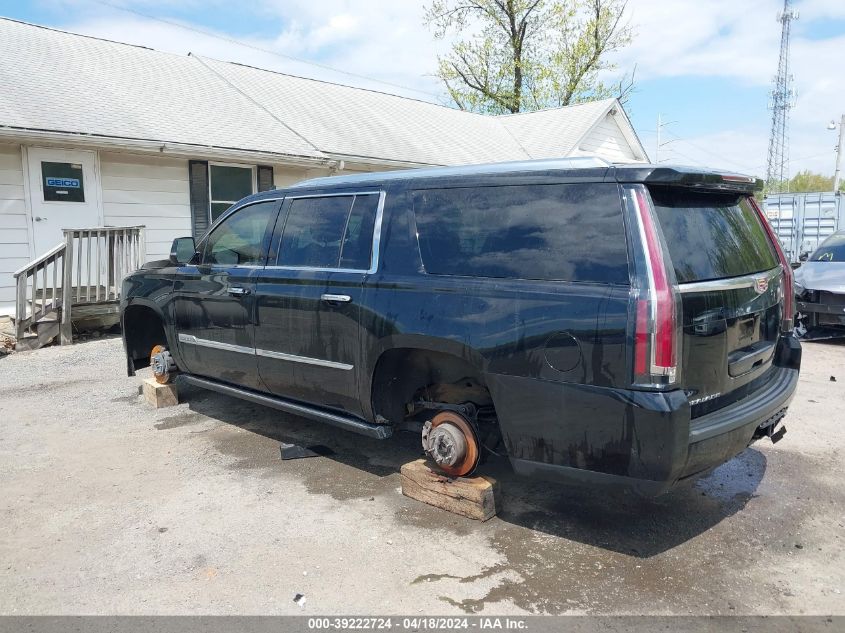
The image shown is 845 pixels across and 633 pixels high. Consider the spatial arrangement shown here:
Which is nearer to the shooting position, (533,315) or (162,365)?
(533,315)

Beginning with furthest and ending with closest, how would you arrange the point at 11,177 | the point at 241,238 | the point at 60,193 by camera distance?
1. the point at 60,193
2. the point at 11,177
3. the point at 241,238

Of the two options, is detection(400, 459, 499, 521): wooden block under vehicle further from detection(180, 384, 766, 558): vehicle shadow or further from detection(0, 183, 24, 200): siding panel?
detection(0, 183, 24, 200): siding panel

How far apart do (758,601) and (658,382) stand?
3.72 ft

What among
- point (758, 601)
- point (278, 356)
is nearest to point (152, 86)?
point (278, 356)

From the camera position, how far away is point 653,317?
291cm

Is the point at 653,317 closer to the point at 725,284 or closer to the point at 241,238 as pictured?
the point at 725,284

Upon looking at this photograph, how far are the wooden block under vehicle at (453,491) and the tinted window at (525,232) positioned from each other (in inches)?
49.3

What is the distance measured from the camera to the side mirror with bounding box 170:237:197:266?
5.57m

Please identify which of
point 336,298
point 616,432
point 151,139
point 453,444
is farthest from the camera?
point 151,139

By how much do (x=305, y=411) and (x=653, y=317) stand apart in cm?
261

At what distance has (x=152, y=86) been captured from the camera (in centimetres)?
1264

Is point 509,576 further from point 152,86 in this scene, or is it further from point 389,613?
point 152,86

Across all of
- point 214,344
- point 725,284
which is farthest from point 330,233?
point 725,284

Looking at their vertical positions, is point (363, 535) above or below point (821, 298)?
below
